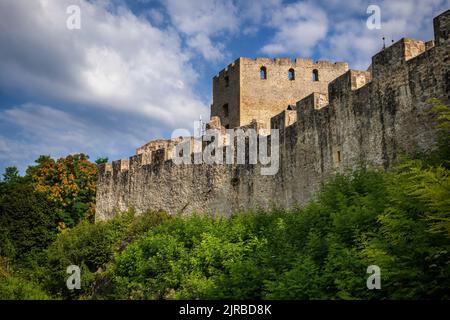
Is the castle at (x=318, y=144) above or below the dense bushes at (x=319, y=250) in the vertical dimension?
above

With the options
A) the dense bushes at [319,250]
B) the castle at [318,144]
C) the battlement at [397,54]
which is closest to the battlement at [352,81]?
the castle at [318,144]

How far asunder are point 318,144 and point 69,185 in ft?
74.8

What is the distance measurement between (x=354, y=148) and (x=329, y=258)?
5.58 m

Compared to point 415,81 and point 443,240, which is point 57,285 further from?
point 443,240

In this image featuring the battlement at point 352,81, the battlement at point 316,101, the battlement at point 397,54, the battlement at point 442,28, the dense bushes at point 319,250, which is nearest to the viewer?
the dense bushes at point 319,250

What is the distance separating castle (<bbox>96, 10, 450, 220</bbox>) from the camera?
1175cm

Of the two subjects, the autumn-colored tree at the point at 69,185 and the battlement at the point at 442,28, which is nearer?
the battlement at the point at 442,28

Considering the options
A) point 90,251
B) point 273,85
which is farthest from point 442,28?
point 273,85

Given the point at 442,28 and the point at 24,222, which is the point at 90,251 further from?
the point at 442,28

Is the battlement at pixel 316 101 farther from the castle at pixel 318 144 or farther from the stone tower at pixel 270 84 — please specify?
the stone tower at pixel 270 84

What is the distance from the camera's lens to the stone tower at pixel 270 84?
34.9m

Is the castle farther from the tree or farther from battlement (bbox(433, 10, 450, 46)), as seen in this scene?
the tree

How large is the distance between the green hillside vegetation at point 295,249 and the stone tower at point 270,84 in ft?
45.5

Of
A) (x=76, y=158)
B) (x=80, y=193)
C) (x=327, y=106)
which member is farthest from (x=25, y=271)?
(x=327, y=106)
